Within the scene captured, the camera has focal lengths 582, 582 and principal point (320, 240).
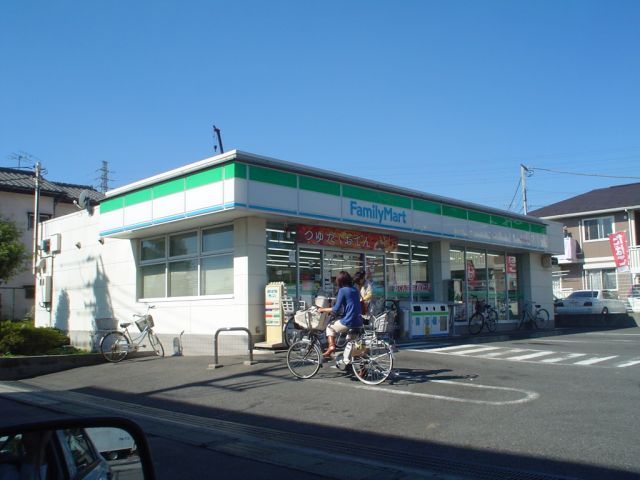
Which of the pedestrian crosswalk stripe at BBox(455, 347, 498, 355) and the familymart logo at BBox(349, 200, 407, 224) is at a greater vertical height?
the familymart logo at BBox(349, 200, 407, 224)

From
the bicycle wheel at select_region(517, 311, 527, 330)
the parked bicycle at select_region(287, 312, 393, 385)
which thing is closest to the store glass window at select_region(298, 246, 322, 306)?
the parked bicycle at select_region(287, 312, 393, 385)

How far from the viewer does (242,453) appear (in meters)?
6.46

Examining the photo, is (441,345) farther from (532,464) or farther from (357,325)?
(532,464)

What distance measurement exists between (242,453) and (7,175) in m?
38.1

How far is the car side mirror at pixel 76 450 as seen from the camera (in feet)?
7.06

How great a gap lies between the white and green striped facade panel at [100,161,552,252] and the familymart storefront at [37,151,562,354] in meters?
0.03

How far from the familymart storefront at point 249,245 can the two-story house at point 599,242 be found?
770 inches

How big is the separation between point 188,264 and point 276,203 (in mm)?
Result: 3881

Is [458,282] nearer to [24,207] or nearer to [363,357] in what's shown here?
[363,357]

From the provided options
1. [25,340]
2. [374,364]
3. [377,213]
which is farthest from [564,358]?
[25,340]

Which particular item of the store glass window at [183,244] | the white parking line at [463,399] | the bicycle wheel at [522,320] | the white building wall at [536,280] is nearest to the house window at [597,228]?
the white building wall at [536,280]

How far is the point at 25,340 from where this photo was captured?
16500mm

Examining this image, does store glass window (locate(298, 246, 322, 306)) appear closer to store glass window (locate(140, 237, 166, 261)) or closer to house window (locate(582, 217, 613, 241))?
store glass window (locate(140, 237, 166, 261))

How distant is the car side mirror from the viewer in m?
2.15
